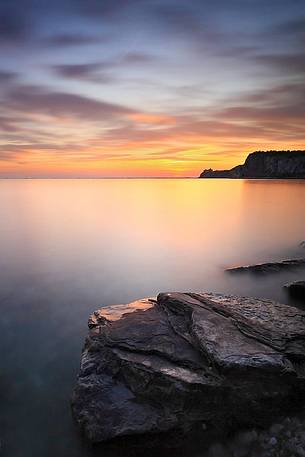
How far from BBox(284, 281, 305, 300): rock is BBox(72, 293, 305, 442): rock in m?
5.58

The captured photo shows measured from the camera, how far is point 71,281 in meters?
16.6

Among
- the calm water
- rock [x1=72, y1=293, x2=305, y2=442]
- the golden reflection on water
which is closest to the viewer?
rock [x1=72, y1=293, x2=305, y2=442]

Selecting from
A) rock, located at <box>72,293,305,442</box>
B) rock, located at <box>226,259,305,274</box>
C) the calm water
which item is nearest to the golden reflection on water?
the calm water

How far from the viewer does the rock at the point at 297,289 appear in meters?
12.9

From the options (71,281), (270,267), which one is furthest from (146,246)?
(270,267)

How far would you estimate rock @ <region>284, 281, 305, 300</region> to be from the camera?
12.9 metres

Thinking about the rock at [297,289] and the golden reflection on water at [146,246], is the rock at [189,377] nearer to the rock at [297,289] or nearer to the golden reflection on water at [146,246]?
the rock at [297,289]

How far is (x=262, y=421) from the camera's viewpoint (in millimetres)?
6395

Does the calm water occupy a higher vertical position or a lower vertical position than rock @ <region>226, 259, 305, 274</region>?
lower

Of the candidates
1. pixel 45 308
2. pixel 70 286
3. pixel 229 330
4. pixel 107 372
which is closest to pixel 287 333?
pixel 229 330

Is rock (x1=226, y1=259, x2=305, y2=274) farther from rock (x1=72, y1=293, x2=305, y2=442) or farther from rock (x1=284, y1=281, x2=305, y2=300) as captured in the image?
rock (x1=72, y1=293, x2=305, y2=442)

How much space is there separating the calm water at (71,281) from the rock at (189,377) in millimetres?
968

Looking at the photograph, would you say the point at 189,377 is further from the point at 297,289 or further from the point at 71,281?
the point at 71,281

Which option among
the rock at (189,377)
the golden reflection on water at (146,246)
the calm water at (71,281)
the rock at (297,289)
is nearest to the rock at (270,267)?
the calm water at (71,281)
